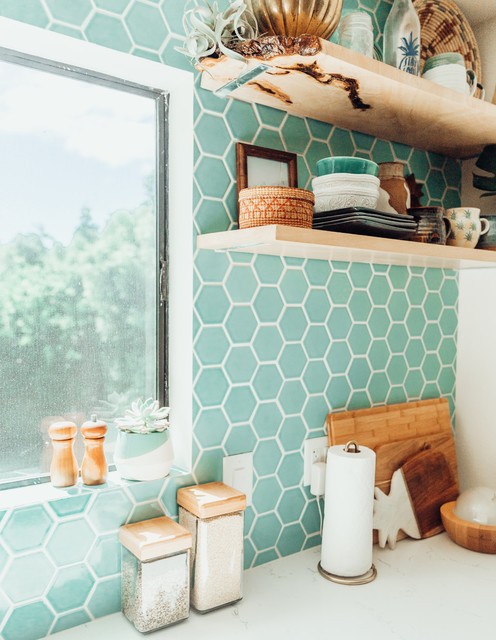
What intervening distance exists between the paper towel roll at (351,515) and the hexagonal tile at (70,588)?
55 centimetres

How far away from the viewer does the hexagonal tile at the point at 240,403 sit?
130 cm

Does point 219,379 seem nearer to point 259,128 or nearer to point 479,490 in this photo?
point 259,128

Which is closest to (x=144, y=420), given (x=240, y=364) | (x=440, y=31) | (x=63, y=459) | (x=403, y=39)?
(x=63, y=459)

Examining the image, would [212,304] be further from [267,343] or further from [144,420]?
[144,420]

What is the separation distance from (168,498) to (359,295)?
2.50ft

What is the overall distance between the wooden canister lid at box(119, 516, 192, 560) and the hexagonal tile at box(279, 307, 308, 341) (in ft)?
1.74

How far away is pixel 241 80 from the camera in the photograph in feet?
3.69

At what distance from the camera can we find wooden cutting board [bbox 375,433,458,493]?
1484 mm

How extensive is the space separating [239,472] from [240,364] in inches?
10.3

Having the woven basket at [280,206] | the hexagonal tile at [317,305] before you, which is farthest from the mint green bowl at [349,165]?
the hexagonal tile at [317,305]

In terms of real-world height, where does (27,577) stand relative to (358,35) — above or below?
below

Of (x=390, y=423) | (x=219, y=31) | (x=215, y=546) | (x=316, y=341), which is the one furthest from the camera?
(x=390, y=423)

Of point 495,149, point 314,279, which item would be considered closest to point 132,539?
point 314,279

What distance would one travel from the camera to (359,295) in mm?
1550
